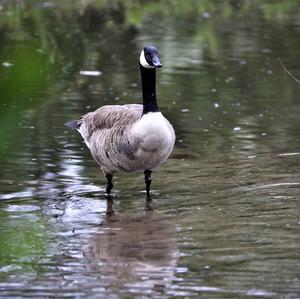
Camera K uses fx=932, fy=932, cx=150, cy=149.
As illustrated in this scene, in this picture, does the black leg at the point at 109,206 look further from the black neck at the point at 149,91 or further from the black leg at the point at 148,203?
the black neck at the point at 149,91

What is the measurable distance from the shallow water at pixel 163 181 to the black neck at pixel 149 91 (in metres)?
0.82

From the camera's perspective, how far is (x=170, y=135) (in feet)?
24.7

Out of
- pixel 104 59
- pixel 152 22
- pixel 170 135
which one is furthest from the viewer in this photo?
pixel 152 22

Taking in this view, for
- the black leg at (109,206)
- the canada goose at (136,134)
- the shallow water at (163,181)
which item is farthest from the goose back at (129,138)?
the shallow water at (163,181)

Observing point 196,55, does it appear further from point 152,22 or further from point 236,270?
point 236,270

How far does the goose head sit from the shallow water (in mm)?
825

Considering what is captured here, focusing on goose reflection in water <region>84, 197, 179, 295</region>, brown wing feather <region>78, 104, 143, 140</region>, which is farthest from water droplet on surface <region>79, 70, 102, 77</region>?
goose reflection in water <region>84, 197, 179, 295</region>

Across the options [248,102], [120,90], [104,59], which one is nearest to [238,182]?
[248,102]

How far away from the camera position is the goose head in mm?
7727

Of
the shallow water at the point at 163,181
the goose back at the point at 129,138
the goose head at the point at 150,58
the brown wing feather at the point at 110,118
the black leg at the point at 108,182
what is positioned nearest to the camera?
the shallow water at the point at 163,181

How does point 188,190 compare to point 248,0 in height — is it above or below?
above

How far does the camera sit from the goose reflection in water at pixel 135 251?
5.73m

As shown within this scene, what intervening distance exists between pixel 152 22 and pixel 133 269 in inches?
583

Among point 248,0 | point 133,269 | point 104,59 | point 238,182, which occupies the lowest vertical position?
point 248,0
